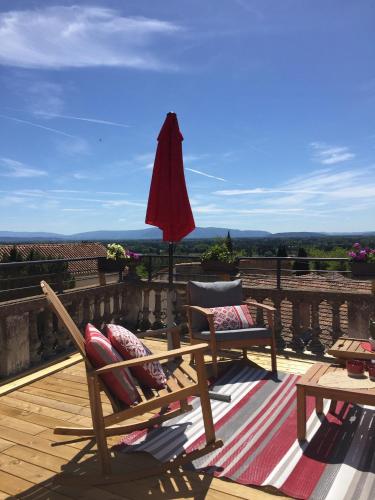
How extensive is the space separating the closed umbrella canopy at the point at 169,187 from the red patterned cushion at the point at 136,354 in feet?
4.76

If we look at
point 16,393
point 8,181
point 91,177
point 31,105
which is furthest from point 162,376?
point 8,181

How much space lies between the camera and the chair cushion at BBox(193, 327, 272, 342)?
3.56 metres

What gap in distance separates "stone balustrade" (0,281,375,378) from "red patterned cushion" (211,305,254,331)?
46 cm

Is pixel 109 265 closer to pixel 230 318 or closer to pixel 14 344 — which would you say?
pixel 14 344

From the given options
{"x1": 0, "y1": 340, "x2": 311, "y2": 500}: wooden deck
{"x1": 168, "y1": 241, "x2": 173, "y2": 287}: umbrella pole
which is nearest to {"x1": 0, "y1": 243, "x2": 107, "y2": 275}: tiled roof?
{"x1": 168, "y1": 241, "x2": 173, "y2": 287}: umbrella pole

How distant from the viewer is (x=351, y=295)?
4.01 metres

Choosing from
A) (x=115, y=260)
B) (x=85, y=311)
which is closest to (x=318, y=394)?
(x=85, y=311)

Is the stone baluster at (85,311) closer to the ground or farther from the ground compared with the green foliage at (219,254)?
closer to the ground

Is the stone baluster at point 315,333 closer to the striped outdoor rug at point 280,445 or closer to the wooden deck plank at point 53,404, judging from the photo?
the striped outdoor rug at point 280,445

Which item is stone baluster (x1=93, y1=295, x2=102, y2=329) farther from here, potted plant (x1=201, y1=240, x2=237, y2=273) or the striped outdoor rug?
the striped outdoor rug

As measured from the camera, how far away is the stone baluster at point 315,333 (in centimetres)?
415

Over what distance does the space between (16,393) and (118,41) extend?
4535 millimetres

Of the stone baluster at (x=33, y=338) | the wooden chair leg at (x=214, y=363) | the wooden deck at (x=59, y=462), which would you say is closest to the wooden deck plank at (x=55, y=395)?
the wooden deck at (x=59, y=462)

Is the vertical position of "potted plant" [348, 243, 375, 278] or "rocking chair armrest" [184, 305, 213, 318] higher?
"potted plant" [348, 243, 375, 278]
